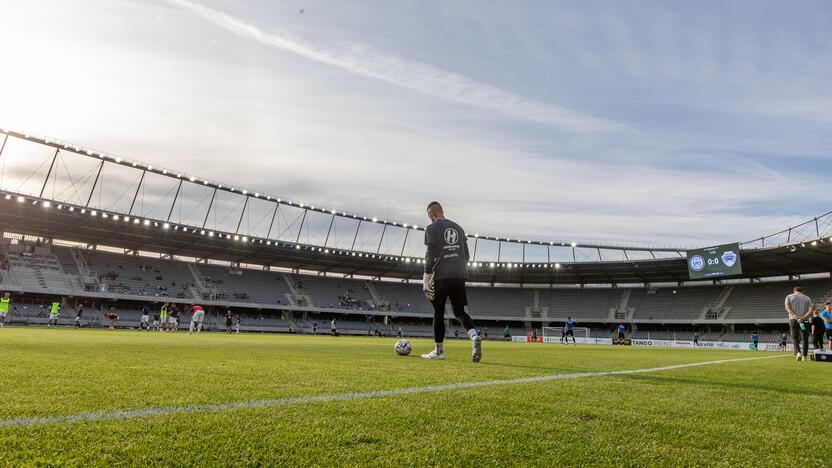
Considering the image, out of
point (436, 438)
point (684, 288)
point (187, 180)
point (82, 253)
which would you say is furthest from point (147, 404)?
point (684, 288)

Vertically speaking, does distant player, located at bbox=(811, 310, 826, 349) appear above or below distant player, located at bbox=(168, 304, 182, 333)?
above

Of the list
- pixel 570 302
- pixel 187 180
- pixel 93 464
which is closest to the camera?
pixel 93 464

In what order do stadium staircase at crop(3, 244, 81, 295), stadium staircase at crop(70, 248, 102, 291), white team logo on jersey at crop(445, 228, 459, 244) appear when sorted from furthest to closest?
stadium staircase at crop(70, 248, 102, 291) → stadium staircase at crop(3, 244, 81, 295) → white team logo on jersey at crop(445, 228, 459, 244)

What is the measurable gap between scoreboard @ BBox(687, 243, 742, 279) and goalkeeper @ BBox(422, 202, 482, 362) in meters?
47.2

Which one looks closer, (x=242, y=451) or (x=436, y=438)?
(x=242, y=451)

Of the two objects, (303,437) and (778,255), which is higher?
(778,255)

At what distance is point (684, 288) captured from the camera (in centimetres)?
5862

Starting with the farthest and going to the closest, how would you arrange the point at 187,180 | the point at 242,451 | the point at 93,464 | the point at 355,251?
the point at 355,251 → the point at 187,180 → the point at 242,451 → the point at 93,464

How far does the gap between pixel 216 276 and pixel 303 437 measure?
55.5 meters

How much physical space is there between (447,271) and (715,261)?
4848 centimetres

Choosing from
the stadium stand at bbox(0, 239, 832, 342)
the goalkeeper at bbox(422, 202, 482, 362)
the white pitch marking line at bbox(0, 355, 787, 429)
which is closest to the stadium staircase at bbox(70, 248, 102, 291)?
the stadium stand at bbox(0, 239, 832, 342)

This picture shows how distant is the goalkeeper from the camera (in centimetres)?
728

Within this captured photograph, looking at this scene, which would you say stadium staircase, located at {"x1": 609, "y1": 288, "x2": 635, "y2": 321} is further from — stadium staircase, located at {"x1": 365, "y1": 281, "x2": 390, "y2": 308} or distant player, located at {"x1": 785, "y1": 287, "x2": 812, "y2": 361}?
distant player, located at {"x1": 785, "y1": 287, "x2": 812, "y2": 361}

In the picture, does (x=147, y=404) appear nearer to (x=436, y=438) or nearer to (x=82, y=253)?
(x=436, y=438)
